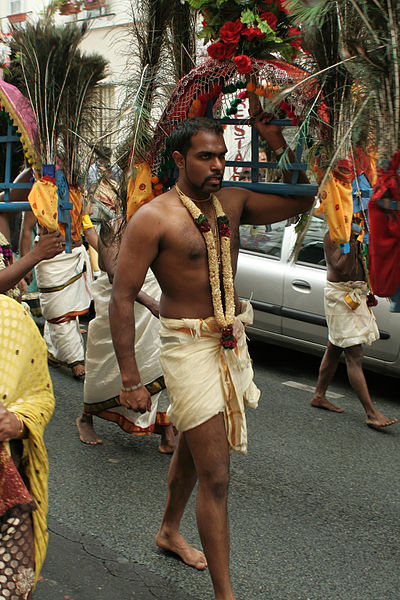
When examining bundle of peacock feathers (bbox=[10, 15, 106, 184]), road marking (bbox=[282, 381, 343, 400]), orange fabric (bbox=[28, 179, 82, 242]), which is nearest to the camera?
orange fabric (bbox=[28, 179, 82, 242])

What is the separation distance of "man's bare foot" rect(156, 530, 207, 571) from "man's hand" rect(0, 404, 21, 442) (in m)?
1.38

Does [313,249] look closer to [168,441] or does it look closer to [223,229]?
[168,441]

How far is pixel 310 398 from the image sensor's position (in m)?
6.43

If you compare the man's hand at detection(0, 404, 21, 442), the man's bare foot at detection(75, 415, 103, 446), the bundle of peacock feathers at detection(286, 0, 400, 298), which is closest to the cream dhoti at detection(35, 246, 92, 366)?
the man's bare foot at detection(75, 415, 103, 446)

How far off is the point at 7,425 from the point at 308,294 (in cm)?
462

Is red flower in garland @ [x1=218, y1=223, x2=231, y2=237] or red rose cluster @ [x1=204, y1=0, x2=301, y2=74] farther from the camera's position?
red flower in garland @ [x1=218, y1=223, x2=231, y2=237]

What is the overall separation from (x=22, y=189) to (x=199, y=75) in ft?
4.52

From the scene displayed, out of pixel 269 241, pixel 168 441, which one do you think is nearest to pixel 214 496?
pixel 168 441

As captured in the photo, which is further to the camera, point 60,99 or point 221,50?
point 60,99

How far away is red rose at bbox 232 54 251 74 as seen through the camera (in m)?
3.07

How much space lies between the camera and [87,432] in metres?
5.24

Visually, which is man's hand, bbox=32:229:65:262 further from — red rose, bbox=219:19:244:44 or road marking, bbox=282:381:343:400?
road marking, bbox=282:381:343:400

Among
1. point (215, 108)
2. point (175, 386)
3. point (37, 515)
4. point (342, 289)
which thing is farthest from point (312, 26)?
point (342, 289)

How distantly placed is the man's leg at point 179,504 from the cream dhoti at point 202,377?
0.29m
